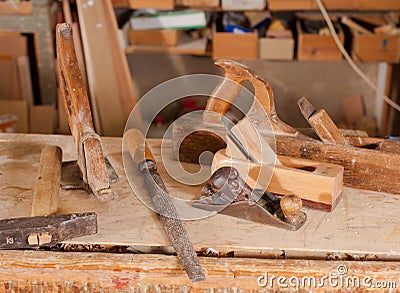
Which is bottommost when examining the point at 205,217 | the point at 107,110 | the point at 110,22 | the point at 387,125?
the point at 387,125

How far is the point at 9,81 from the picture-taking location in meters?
2.90

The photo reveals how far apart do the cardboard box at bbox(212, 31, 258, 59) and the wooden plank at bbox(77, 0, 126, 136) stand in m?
0.47

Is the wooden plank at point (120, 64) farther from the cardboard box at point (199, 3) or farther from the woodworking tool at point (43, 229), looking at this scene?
the woodworking tool at point (43, 229)

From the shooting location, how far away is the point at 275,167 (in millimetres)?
1440

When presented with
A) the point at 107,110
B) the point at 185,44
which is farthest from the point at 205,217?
the point at 185,44

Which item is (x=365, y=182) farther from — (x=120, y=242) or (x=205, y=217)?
(x=120, y=242)

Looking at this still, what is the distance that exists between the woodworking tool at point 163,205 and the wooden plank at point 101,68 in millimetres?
987

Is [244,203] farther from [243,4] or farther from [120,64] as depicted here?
[243,4]

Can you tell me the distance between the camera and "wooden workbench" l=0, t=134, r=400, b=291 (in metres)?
1.28

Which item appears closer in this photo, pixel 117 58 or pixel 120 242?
pixel 120 242

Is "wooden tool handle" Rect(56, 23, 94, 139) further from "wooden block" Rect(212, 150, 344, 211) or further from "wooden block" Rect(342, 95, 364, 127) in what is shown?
"wooden block" Rect(342, 95, 364, 127)

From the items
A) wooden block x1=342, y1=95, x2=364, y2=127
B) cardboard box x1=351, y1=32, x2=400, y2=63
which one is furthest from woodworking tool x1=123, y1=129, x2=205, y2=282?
wooden block x1=342, y1=95, x2=364, y2=127

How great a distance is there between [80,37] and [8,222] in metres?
1.50

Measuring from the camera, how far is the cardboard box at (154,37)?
9.38 feet
